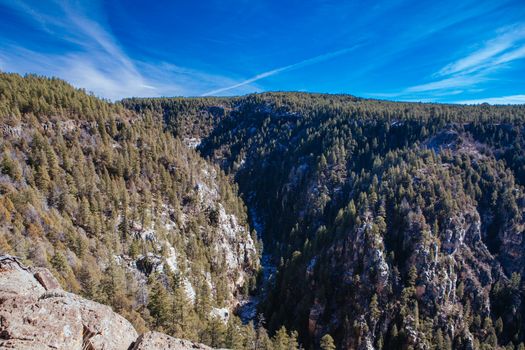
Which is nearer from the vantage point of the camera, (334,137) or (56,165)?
(56,165)

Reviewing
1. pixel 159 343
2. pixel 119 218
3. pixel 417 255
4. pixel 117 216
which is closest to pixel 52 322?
pixel 159 343

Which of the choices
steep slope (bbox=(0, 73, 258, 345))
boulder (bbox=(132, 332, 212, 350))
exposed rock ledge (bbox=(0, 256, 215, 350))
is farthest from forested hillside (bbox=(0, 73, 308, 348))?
boulder (bbox=(132, 332, 212, 350))

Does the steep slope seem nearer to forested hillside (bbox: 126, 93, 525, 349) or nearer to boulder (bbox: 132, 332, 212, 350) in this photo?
forested hillside (bbox: 126, 93, 525, 349)

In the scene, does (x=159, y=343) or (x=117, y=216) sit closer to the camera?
(x=159, y=343)

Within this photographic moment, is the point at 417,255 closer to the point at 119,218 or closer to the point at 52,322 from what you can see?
the point at 119,218

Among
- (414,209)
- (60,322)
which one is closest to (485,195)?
(414,209)

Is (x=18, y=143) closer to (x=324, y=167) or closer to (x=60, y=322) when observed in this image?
(x=60, y=322)

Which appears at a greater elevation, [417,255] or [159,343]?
[417,255]
